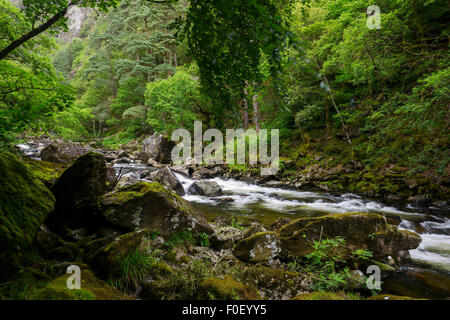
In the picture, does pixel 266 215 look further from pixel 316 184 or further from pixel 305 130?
pixel 305 130

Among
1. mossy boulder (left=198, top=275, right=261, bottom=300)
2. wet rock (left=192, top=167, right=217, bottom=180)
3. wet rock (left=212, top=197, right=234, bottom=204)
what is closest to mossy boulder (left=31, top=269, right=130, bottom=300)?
mossy boulder (left=198, top=275, right=261, bottom=300)

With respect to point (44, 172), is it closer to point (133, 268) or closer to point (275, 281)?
point (133, 268)

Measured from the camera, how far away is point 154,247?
11.3ft

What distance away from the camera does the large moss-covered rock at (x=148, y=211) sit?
3.60m

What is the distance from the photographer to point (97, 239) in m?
3.20

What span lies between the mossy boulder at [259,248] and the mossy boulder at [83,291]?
1986mm

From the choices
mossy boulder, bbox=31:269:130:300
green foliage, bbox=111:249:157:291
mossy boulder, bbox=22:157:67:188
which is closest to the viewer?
mossy boulder, bbox=31:269:130:300

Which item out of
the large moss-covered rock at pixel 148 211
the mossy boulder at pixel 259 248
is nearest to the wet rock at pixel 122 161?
the large moss-covered rock at pixel 148 211

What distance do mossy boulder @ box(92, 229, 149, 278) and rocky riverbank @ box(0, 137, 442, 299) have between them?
13 mm

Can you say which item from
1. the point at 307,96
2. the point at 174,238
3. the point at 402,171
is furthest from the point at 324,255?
the point at 307,96

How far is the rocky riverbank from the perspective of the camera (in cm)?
243

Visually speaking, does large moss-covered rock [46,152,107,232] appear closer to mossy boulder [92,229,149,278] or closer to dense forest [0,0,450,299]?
dense forest [0,0,450,299]

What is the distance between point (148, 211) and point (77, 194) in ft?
4.13

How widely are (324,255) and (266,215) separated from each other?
410 cm
